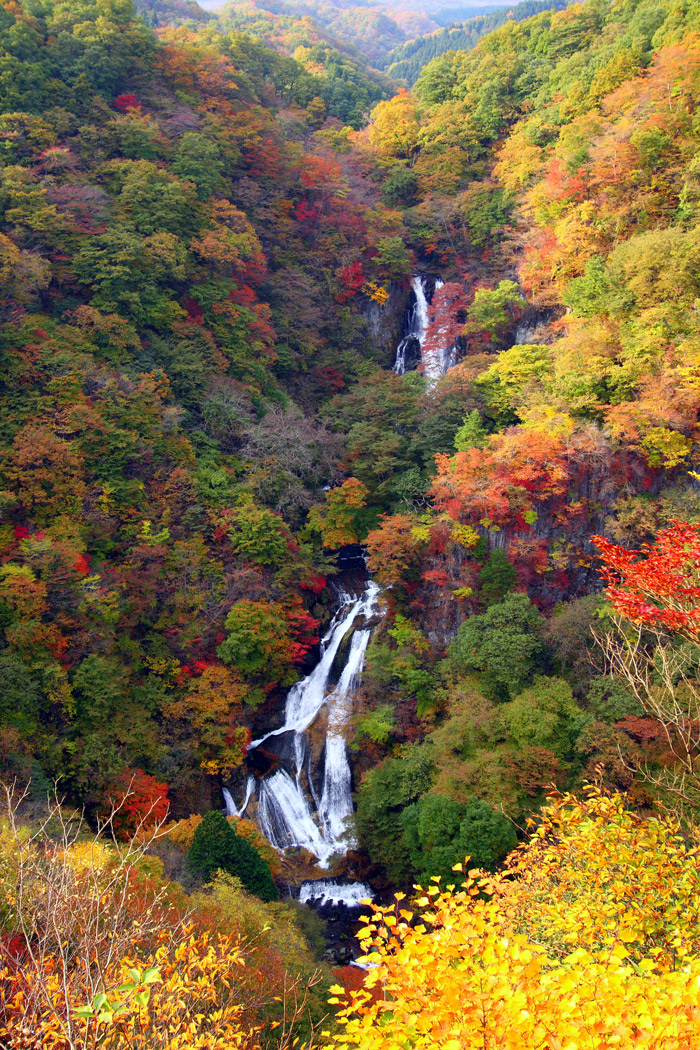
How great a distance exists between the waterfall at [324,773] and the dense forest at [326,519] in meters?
0.15

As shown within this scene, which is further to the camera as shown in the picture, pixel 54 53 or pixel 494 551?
pixel 54 53

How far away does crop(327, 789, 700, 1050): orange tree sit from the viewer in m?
3.71

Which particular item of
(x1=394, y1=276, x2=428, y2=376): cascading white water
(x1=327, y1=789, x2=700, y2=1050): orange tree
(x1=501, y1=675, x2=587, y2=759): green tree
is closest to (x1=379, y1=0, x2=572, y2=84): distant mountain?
(x1=394, y1=276, x2=428, y2=376): cascading white water

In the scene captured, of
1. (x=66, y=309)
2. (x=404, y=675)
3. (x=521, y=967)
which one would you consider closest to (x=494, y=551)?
(x=404, y=675)

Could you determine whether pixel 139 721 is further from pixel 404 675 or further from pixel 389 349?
pixel 389 349

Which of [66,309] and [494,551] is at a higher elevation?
[66,309]

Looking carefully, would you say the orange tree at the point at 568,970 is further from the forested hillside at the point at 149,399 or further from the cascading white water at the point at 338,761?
the forested hillside at the point at 149,399

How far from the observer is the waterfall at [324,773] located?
17.1 meters

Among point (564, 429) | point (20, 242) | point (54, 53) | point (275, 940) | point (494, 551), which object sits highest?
point (54, 53)

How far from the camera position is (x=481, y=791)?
14.0 meters

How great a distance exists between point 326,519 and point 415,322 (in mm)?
14955

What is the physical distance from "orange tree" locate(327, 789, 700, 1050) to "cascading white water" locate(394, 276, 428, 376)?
26.0 m

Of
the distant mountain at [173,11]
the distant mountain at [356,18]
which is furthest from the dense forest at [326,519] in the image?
the distant mountain at [356,18]

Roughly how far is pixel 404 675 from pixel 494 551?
15.7 feet
